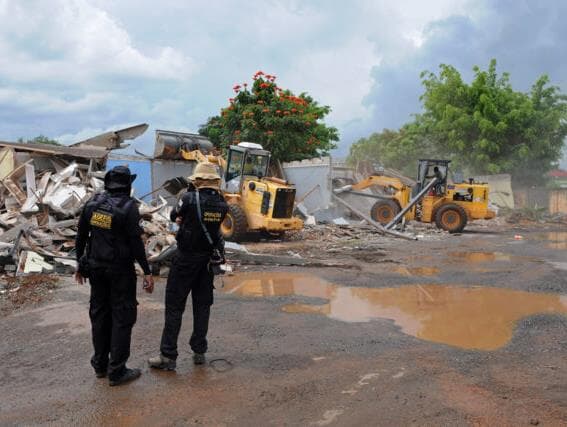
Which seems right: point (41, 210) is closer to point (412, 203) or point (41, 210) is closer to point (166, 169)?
point (166, 169)

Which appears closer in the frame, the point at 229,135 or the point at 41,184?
the point at 41,184

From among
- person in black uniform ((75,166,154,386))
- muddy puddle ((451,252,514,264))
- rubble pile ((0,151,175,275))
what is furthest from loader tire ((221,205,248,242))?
person in black uniform ((75,166,154,386))

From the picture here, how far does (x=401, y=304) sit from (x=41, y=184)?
891cm

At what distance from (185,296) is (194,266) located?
255 millimetres

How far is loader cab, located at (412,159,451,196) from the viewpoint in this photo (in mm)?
16609

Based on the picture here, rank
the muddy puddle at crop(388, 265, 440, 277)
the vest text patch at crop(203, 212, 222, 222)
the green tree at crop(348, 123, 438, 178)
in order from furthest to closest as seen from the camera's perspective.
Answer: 1. the green tree at crop(348, 123, 438, 178)
2. the muddy puddle at crop(388, 265, 440, 277)
3. the vest text patch at crop(203, 212, 222, 222)

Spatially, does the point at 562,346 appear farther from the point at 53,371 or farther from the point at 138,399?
the point at 53,371

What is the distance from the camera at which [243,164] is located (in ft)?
41.9

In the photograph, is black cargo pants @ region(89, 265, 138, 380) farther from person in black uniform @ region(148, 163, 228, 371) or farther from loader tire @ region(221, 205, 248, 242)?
loader tire @ region(221, 205, 248, 242)

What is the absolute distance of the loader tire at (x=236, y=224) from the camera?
12.2 meters

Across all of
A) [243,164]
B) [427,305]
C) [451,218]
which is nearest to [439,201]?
[451,218]

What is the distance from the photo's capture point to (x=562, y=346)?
4754 mm

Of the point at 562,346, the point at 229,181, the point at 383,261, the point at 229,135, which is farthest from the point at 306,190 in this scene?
the point at 562,346

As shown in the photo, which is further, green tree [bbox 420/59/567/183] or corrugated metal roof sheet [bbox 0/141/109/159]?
green tree [bbox 420/59/567/183]
